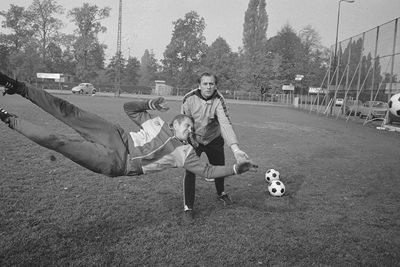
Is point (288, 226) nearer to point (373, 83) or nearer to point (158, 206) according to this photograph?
point (158, 206)

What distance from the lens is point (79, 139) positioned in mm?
3602

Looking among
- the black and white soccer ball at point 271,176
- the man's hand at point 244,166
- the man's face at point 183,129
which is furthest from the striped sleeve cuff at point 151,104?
the black and white soccer ball at point 271,176

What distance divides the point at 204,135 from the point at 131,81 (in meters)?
84.5

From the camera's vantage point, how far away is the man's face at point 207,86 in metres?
4.79

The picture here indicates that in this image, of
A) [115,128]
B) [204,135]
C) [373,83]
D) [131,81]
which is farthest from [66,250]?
[131,81]

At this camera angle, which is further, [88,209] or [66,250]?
[88,209]

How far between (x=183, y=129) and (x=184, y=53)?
76571 mm

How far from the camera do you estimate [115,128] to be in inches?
164

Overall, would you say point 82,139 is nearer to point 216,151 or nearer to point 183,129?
point 183,129

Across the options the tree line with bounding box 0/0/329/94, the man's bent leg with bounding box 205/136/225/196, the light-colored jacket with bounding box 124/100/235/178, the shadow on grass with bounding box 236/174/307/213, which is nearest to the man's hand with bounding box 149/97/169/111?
the light-colored jacket with bounding box 124/100/235/178

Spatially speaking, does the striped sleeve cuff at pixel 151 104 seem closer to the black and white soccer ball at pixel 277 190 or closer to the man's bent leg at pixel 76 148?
the man's bent leg at pixel 76 148

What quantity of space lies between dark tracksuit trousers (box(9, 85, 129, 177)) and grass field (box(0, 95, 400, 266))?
40 centimetres

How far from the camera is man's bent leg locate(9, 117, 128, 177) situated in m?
3.51

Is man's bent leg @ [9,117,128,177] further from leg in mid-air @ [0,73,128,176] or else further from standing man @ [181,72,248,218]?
standing man @ [181,72,248,218]
